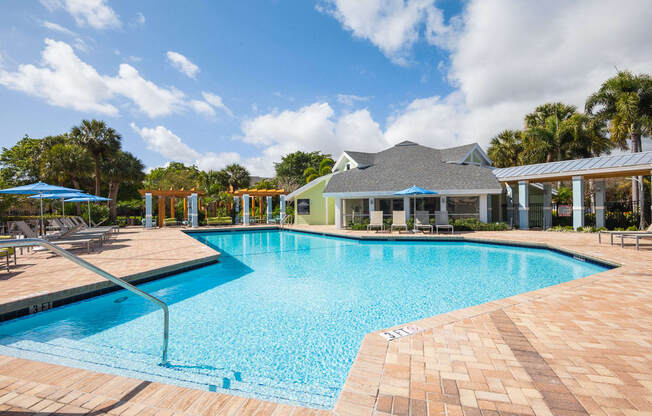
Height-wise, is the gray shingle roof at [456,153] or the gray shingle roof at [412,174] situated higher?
the gray shingle roof at [456,153]

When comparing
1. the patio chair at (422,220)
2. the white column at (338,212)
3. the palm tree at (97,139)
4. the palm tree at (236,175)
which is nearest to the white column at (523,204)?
the patio chair at (422,220)

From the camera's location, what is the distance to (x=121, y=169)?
30.8 meters

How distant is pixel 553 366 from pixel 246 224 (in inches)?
988

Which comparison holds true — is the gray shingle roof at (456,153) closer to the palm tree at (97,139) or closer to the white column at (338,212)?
the white column at (338,212)

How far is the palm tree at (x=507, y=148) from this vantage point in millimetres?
30344

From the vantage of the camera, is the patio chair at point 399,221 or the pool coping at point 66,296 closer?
the pool coping at point 66,296

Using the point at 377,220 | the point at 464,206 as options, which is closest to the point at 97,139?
the point at 377,220

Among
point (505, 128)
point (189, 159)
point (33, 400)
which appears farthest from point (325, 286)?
point (189, 159)

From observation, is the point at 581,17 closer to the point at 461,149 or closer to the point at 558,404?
the point at 461,149

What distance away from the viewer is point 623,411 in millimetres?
2301

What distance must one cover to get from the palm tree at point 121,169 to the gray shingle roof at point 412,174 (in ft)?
75.4

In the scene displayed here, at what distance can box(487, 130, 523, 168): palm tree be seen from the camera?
99.6ft

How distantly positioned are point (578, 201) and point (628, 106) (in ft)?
28.0

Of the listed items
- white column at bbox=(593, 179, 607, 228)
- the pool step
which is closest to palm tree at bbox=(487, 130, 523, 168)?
white column at bbox=(593, 179, 607, 228)
